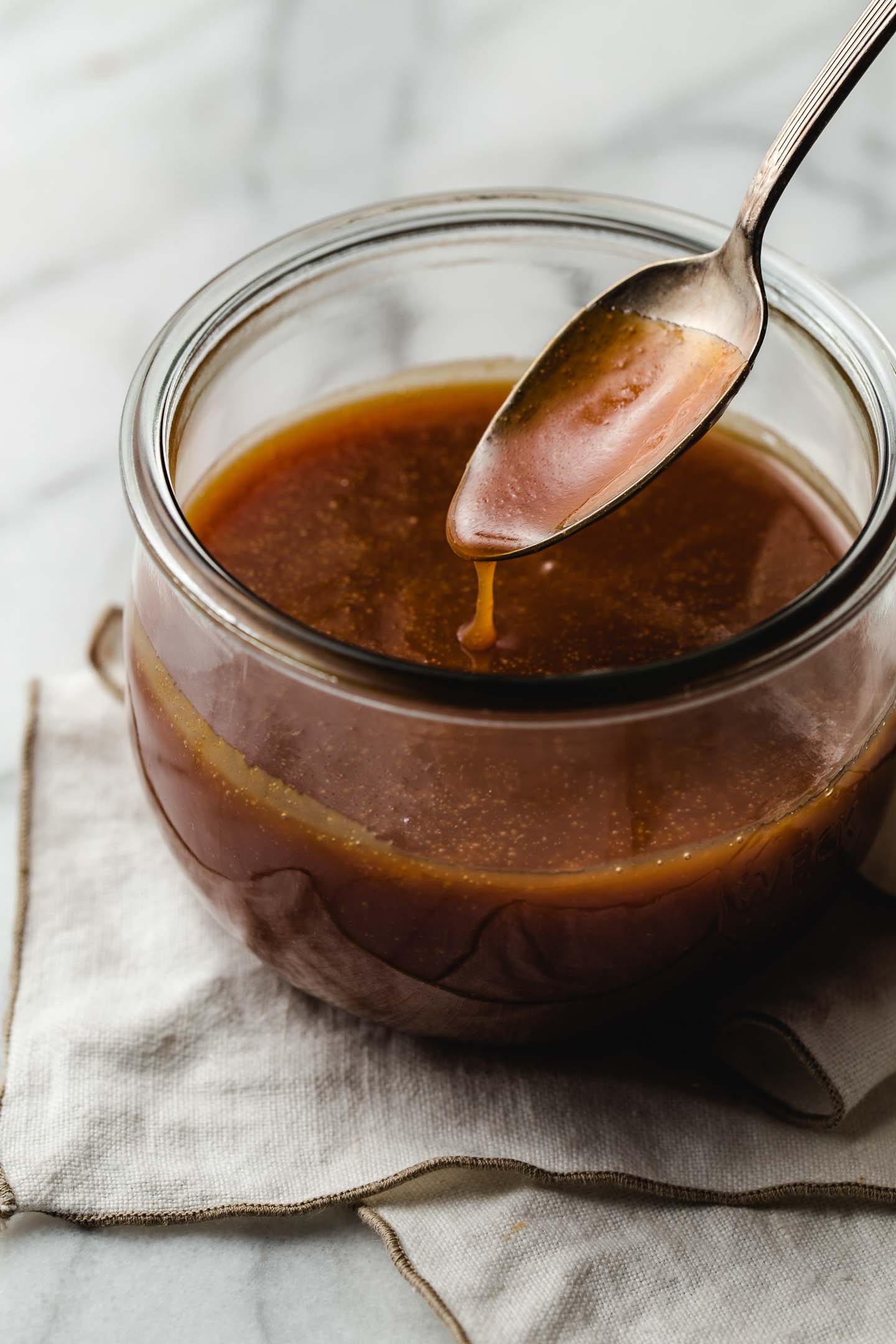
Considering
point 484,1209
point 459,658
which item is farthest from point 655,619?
point 484,1209

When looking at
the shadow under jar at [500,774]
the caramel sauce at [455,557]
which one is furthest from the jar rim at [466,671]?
the caramel sauce at [455,557]

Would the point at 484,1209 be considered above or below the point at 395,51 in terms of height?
below

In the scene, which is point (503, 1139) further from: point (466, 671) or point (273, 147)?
point (273, 147)

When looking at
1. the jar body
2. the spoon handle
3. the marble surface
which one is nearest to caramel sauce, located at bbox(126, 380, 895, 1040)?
the jar body

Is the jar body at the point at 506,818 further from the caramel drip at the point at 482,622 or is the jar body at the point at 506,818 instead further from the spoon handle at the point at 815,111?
the spoon handle at the point at 815,111

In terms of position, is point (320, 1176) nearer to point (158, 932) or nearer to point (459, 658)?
point (158, 932)
